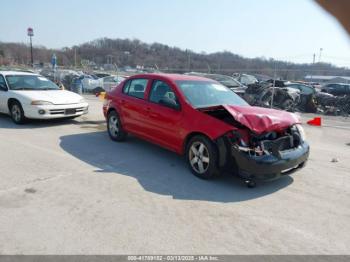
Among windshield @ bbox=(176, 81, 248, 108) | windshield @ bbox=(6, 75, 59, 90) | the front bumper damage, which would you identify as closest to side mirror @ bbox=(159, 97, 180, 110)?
windshield @ bbox=(176, 81, 248, 108)

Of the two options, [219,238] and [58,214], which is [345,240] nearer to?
[219,238]

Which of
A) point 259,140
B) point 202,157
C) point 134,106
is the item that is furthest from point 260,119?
point 134,106

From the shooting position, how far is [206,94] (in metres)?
5.75

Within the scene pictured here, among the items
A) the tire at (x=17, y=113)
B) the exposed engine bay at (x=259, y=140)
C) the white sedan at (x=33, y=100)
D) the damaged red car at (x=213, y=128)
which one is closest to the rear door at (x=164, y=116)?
the damaged red car at (x=213, y=128)

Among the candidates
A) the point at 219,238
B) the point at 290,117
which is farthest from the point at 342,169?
the point at 219,238

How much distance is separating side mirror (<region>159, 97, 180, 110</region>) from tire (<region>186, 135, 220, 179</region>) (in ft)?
2.20

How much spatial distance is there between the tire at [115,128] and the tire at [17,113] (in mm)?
2752

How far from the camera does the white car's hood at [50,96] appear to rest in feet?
26.7

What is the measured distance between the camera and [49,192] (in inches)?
163

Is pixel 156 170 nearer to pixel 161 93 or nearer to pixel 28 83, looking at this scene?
pixel 161 93

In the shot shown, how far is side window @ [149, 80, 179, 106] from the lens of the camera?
550 centimetres

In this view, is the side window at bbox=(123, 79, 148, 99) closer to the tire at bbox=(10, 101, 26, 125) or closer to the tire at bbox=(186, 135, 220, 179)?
the tire at bbox=(186, 135, 220, 179)

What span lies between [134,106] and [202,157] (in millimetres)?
2076

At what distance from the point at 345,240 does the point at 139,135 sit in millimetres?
4028
